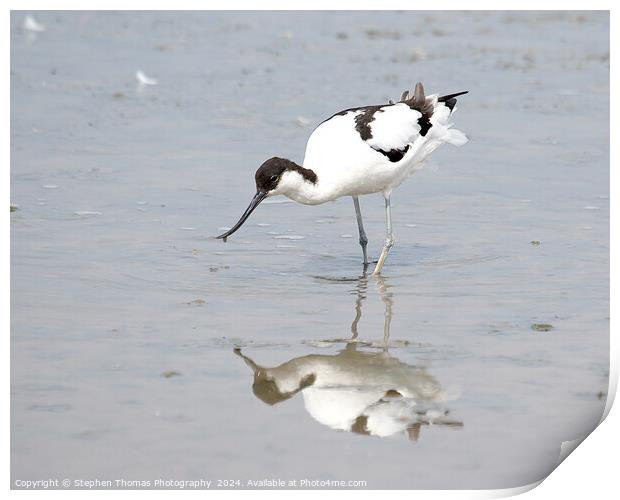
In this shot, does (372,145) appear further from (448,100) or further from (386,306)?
(386,306)

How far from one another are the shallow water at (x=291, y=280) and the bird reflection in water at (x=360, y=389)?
16 millimetres

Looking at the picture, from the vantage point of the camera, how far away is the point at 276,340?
6145mm

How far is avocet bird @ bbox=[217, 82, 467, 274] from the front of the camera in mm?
7363

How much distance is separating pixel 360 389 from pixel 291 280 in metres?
1.90

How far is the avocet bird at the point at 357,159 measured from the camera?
7363 millimetres

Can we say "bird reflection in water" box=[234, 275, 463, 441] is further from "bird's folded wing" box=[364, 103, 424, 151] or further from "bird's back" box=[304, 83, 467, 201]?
"bird's folded wing" box=[364, 103, 424, 151]

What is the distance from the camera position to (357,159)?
756cm

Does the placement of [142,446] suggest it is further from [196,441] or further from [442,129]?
[442,129]

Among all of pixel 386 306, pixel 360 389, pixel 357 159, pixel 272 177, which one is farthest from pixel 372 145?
pixel 360 389

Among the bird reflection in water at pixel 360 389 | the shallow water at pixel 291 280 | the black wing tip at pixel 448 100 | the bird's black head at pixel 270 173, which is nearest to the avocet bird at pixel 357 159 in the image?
the bird's black head at pixel 270 173

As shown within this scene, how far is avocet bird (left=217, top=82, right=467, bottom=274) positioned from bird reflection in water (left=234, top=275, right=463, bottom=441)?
4.95ft

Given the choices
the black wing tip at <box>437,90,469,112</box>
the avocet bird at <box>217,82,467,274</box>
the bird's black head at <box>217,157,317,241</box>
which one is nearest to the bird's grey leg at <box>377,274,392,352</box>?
the avocet bird at <box>217,82,467,274</box>
